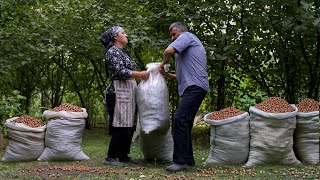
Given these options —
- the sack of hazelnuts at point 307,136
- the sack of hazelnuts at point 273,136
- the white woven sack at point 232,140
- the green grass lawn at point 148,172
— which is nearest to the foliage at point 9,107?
the green grass lawn at point 148,172

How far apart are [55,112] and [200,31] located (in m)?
3.15

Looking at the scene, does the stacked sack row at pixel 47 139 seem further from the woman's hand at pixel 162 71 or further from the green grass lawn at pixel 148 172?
the woman's hand at pixel 162 71

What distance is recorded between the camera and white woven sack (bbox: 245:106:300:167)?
4.00 m

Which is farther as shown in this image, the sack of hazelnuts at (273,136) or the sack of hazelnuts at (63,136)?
the sack of hazelnuts at (63,136)

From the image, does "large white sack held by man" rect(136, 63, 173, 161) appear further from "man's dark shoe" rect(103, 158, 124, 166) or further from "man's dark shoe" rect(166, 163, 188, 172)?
"man's dark shoe" rect(166, 163, 188, 172)

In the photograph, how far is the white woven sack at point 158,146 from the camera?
4.30 metres

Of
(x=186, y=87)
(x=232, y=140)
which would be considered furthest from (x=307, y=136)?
(x=186, y=87)

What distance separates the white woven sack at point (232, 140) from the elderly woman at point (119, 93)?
863 mm

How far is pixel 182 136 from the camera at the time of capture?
3.89 meters

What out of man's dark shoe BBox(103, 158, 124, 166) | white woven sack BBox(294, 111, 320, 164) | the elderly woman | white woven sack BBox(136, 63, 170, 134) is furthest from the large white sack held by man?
white woven sack BBox(294, 111, 320, 164)

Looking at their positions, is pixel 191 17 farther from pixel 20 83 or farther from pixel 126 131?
pixel 20 83

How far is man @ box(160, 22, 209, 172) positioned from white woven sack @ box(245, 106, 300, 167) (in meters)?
0.62

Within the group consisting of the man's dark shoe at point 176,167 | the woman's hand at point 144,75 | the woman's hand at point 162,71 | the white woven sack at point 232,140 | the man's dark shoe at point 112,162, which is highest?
the woman's hand at point 162,71

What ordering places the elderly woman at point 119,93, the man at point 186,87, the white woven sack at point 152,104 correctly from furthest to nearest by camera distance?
the elderly woman at point 119,93
the white woven sack at point 152,104
the man at point 186,87
